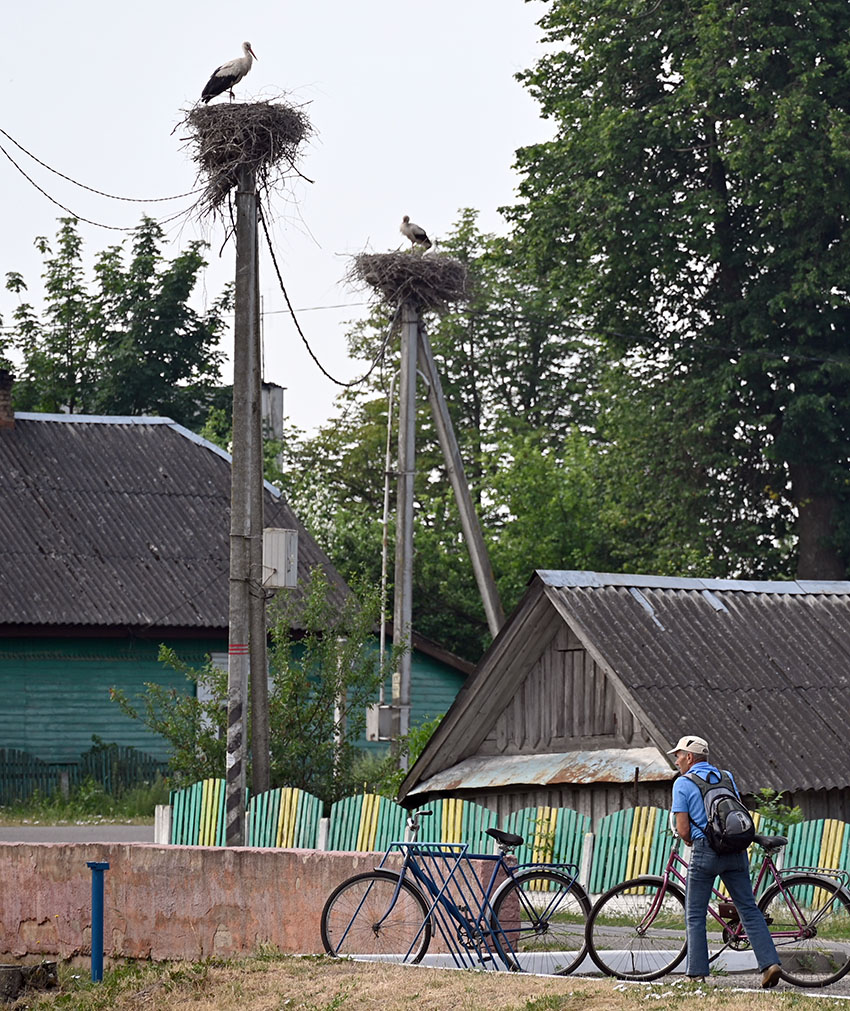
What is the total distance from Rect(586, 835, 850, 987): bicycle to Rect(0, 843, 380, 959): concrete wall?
169 cm

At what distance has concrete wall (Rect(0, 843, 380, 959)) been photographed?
12008 mm

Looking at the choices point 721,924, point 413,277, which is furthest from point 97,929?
point 413,277

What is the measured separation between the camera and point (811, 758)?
56.1 ft

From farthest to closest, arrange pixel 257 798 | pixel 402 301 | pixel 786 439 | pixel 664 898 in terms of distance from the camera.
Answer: pixel 786 439, pixel 402 301, pixel 257 798, pixel 664 898

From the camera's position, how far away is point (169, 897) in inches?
510

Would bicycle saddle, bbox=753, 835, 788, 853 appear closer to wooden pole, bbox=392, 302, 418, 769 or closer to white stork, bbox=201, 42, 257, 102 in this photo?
white stork, bbox=201, 42, 257, 102

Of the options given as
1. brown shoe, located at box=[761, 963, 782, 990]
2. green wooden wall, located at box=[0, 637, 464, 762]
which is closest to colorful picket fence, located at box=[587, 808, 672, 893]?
brown shoe, located at box=[761, 963, 782, 990]

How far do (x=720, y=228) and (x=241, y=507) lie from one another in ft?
60.6

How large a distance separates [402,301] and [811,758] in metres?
10.3

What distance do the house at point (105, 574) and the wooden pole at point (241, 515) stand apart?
9920 mm

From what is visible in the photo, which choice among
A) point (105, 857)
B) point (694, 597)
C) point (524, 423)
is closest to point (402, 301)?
Answer: point (694, 597)

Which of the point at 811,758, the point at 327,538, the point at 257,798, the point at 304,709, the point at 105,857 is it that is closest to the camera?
the point at 105,857

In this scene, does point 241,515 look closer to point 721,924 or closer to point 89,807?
point 721,924

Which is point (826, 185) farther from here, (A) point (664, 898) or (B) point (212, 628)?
(A) point (664, 898)
